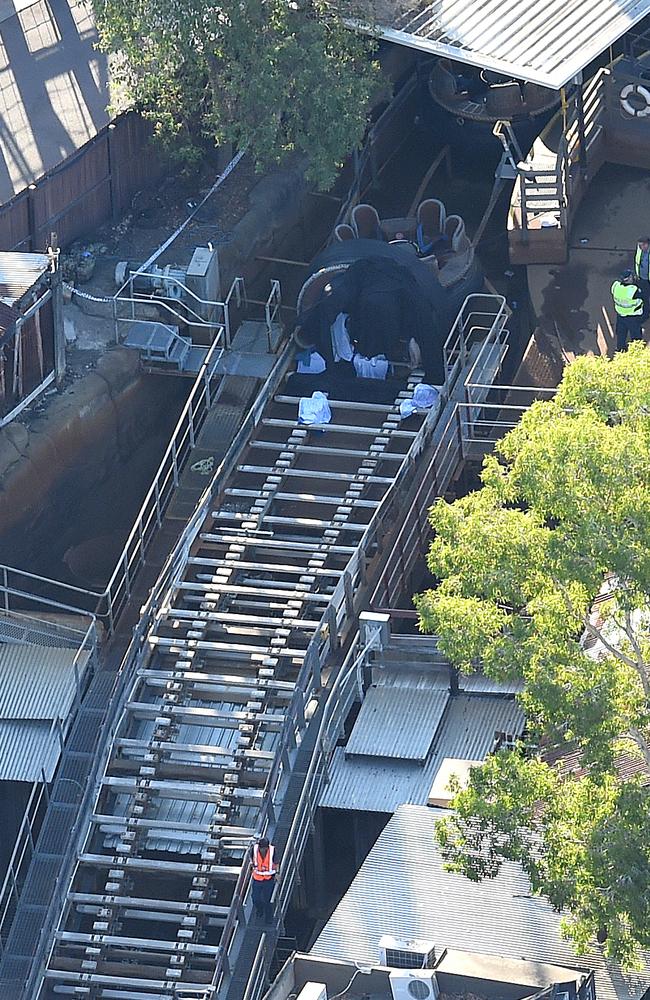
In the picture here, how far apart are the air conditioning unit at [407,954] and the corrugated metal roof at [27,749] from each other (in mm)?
8318

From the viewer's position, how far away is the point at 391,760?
38.9 meters

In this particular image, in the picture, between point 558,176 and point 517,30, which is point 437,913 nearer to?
point 558,176

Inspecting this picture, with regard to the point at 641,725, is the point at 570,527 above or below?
above

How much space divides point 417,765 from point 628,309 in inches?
437

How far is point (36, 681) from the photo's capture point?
4112cm

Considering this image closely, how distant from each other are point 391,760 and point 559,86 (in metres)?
15.1

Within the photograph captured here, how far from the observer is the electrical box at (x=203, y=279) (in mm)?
48000

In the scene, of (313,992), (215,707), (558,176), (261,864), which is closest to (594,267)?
(558,176)

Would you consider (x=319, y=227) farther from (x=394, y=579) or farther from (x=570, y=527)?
(x=570, y=527)

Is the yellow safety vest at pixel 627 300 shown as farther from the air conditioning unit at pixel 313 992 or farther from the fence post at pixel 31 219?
the air conditioning unit at pixel 313 992

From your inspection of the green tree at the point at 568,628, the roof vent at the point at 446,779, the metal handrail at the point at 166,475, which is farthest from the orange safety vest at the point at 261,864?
the metal handrail at the point at 166,475

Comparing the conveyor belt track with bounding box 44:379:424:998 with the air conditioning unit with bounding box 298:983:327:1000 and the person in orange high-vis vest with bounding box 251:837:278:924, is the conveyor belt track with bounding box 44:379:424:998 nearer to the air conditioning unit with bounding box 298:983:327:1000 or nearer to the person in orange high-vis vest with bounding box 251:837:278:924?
the person in orange high-vis vest with bounding box 251:837:278:924

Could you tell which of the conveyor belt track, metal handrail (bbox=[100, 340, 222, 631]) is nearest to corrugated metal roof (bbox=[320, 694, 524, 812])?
the conveyor belt track

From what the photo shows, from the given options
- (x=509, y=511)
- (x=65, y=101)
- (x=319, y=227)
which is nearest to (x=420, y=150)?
(x=319, y=227)
